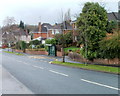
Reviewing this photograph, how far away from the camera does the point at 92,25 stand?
23.7m

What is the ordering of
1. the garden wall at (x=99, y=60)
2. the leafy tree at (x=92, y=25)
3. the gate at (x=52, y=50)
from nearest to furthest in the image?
the garden wall at (x=99, y=60)
the leafy tree at (x=92, y=25)
the gate at (x=52, y=50)

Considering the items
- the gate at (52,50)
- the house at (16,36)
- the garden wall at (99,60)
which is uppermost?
the house at (16,36)

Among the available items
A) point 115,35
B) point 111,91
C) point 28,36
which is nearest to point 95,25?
point 115,35

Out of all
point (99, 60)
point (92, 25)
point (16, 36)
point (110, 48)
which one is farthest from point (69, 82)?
point (16, 36)

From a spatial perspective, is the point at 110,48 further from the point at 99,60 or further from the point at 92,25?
the point at 92,25

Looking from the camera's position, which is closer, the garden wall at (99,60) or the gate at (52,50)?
the garden wall at (99,60)

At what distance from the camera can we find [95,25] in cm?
2366

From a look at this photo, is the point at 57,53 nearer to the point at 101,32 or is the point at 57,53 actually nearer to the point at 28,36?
the point at 101,32

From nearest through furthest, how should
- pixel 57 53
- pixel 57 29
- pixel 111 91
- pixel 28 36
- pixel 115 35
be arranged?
pixel 111 91 → pixel 115 35 → pixel 57 53 → pixel 57 29 → pixel 28 36

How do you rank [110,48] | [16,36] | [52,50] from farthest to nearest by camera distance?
[16,36]
[52,50]
[110,48]

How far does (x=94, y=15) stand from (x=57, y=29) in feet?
127

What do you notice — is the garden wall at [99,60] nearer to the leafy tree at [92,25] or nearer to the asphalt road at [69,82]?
the leafy tree at [92,25]

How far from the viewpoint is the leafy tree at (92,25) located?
2305 cm

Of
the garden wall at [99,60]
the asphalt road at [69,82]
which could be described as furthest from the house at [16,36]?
the asphalt road at [69,82]
